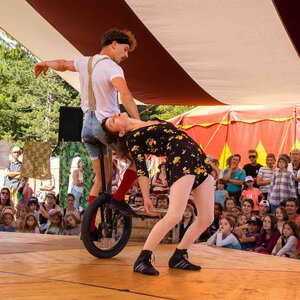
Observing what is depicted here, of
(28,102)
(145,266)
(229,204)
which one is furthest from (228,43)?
(28,102)

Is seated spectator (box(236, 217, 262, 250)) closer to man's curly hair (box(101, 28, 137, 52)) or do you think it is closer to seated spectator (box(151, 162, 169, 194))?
seated spectator (box(151, 162, 169, 194))

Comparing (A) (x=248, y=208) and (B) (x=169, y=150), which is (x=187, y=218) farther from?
(B) (x=169, y=150)

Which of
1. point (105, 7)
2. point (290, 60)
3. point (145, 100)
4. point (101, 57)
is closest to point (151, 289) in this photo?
point (101, 57)

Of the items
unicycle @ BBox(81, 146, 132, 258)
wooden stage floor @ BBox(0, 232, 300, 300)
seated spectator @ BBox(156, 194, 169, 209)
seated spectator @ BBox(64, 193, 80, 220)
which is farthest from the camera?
seated spectator @ BBox(64, 193, 80, 220)

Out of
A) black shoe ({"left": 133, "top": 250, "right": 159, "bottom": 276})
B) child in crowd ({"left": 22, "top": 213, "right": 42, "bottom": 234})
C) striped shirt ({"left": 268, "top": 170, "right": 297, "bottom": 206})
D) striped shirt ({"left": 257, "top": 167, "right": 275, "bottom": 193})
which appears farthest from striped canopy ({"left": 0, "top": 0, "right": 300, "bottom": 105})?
black shoe ({"left": 133, "top": 250, "right": 159, "bottom": 276})

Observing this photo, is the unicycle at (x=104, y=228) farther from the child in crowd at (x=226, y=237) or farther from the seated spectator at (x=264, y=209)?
the seated spectator at (x=264, y=209)

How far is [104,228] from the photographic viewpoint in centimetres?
380

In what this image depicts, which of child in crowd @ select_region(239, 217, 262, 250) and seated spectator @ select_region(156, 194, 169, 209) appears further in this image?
seated spectator @ select_region(156, 194, 169, 209)

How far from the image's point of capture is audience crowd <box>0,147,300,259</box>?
19.2 feet

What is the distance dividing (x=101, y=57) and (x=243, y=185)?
4552 mm

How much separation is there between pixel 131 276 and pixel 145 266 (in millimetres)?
121

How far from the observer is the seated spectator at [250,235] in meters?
6.16

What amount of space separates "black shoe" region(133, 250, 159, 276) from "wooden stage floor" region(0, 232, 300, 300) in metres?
0.05

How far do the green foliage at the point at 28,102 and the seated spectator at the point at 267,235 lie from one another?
2403 centimetres
